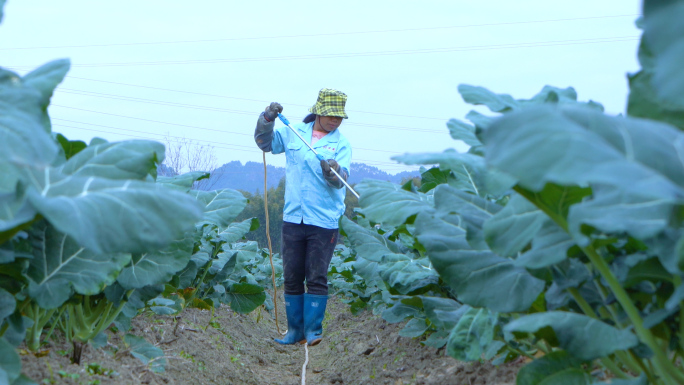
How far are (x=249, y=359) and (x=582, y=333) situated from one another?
389 cm

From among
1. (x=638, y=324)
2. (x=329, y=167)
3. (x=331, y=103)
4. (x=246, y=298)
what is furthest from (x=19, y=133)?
(x=246, y=298)

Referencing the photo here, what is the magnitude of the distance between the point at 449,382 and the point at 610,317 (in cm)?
125

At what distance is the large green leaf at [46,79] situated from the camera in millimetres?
1504

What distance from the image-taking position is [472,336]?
1.83m

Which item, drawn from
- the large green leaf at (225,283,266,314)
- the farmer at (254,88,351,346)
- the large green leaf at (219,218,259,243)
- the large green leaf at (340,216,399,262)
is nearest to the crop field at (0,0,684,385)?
the large green leaf at (340,216,399,262)

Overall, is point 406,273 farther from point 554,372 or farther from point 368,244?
point 554,372

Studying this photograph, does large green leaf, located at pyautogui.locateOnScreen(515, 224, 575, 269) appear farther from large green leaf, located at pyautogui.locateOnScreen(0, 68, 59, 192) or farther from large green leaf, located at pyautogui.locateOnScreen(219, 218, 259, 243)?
large green leaf, located at pyautogui.locateOnScreen(219, 218, 259, 243)

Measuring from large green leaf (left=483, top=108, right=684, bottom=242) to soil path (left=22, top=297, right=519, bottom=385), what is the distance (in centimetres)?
135

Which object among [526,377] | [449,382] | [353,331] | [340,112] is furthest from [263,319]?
[526,377]

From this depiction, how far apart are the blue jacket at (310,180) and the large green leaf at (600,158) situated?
4.07 metres

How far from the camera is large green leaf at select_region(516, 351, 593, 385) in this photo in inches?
60.1

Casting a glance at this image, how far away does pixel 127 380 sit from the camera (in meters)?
2.45

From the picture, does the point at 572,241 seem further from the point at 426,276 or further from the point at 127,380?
the point at 127,380

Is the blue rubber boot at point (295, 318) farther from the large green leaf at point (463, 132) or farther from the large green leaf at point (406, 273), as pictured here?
the large green leaf at point (463, 132)
